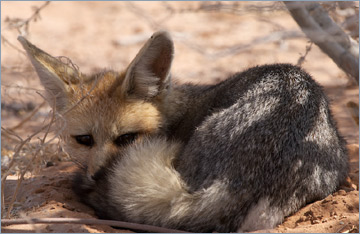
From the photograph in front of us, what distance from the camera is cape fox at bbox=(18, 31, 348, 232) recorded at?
3227 millimetres

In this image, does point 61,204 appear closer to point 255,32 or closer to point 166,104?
point 166,104

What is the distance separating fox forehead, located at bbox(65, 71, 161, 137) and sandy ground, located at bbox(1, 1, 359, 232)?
345 millimetres

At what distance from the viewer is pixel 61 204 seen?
3.76m

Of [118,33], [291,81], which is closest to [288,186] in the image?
[291,81]

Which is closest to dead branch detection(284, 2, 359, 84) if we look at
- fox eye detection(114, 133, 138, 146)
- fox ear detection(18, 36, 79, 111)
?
fox eye detection(114, 133, 138, 146)

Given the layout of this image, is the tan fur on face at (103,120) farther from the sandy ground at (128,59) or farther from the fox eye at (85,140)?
the sandy ground at (128,59)

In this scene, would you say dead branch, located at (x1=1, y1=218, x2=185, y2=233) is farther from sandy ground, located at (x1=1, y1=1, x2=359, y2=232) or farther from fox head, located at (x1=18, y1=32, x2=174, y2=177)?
fox head, located at (x1=18, y1=32, x2=174, y2=177)

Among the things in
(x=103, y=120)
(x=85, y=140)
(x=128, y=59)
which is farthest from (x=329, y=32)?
(x=128, y=59)

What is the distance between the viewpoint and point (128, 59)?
26.5 ft

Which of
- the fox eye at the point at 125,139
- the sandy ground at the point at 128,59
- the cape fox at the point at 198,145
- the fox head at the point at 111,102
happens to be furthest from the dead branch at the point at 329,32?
the fox eye at the point at 125,139

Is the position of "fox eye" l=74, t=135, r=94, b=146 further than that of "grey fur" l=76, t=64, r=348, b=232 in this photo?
Yes

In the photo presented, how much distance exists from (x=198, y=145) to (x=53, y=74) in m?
1.31

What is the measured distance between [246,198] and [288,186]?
31cm

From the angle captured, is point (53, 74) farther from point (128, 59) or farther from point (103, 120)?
point (128, 59)
